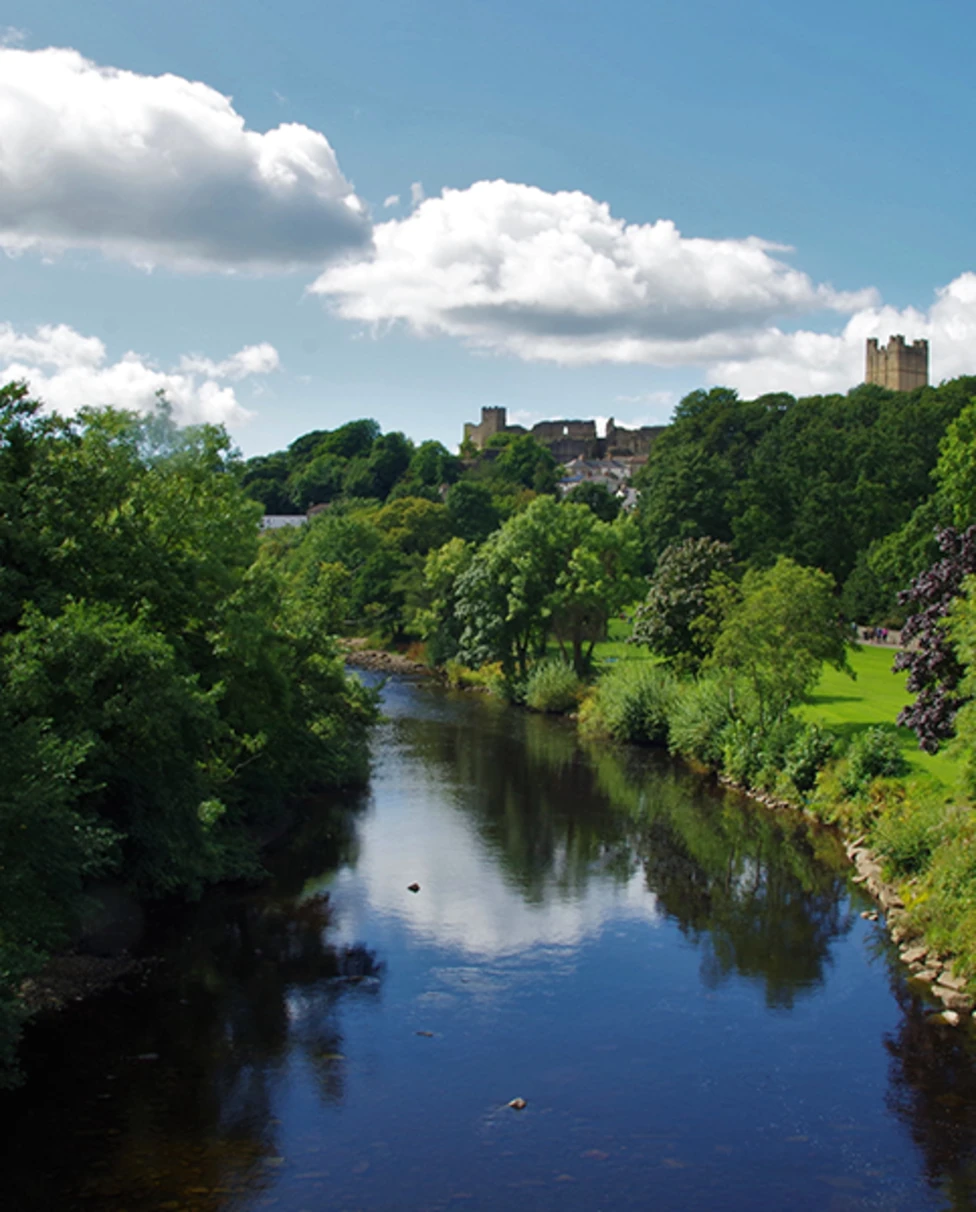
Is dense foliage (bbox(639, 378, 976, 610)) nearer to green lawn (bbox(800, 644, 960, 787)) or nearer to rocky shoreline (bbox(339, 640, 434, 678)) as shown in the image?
green lawn (bbox(800, 644, 960, 787))

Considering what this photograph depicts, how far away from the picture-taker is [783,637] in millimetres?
33875

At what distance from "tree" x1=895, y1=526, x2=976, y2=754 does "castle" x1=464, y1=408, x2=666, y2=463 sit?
136143 millimetres

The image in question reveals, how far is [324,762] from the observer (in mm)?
30531

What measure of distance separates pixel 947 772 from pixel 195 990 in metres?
19.0

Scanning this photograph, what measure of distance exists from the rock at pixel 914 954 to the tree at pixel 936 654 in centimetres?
564

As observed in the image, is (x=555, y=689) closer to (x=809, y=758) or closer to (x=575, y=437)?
(x=809, y=758)

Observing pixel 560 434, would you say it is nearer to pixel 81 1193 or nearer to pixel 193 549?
pixel 193 549

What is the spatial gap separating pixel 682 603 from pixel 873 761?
1386cm

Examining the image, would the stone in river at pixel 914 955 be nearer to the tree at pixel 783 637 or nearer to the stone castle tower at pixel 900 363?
the tree at pixel 783 637

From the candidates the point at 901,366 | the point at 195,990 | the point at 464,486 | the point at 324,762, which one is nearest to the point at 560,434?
the point at 901,366

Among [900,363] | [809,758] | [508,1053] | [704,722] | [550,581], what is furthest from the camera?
[900,363]

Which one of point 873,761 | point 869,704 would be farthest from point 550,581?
point 873,761

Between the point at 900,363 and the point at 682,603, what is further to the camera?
the point at 900,363

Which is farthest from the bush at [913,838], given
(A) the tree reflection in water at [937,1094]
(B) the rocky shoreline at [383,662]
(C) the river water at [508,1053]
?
(B) the rocky shoreline at [383,662]
